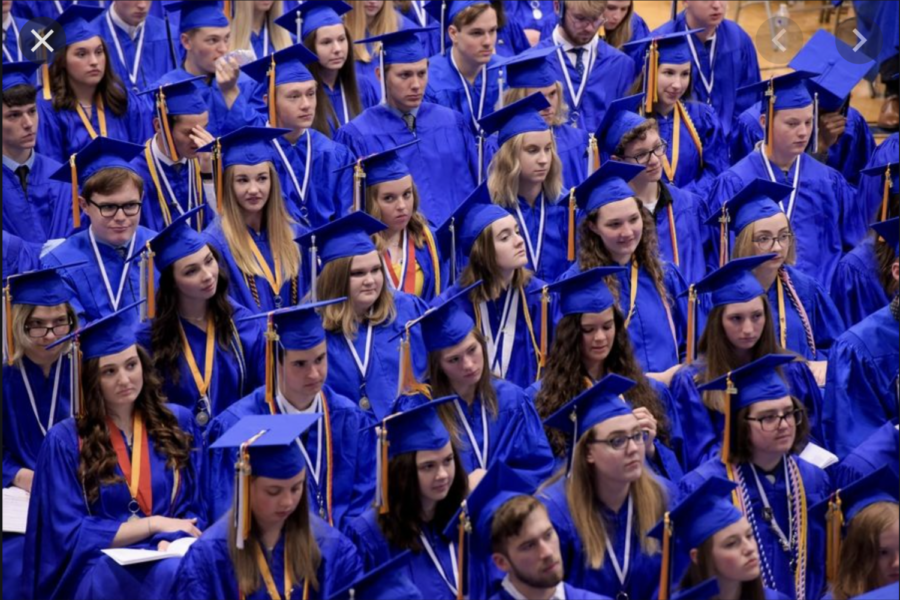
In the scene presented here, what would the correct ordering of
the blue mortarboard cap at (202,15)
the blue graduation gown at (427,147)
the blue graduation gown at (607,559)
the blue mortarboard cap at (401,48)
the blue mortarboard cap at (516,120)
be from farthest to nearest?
the blue mortarboard cap at (202,15) < the blue graduation gown at (427,147) < the blue mortarboard cap at (401,48) < the blue mortarboard cap at (516,120) < the blue graduation gown at (607,559)

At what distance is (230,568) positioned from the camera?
477cm

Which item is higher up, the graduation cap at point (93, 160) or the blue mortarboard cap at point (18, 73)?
the blue mortarboard cap at point (18, 73)

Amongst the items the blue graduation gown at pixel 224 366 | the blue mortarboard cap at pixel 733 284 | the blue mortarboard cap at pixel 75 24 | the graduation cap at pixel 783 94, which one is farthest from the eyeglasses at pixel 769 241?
the blue mortarboard cap at pixel 75 24

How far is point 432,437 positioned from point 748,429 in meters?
1.05

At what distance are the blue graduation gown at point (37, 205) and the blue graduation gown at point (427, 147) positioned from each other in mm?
1302

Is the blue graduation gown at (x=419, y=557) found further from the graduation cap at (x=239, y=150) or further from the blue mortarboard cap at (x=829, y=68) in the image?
the blue mortarboard cap at (x=829, y=68)

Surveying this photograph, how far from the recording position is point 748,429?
5402 millimetres

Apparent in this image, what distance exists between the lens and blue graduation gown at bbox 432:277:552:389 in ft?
20.2

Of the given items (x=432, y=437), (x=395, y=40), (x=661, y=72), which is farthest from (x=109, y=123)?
(x=432, y=437)

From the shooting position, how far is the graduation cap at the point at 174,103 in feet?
22.8

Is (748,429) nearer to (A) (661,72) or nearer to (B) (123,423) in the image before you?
(B) (123,423)

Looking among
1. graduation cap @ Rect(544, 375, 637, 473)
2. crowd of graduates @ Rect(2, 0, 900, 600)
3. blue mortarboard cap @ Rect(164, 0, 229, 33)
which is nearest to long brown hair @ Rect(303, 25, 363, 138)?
crowd of graduates @ Rect(2, 0, 900, 600)

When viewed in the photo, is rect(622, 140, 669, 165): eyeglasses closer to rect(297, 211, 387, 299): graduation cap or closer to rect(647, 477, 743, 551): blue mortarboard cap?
rect(297, 211, 387, 299): graduation cap

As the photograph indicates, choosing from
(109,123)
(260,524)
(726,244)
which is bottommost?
(260,524)
